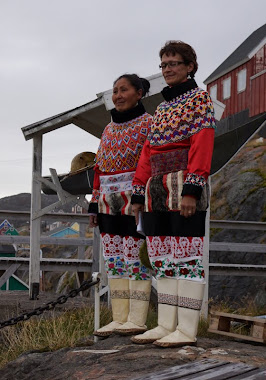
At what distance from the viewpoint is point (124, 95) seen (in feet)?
15.2

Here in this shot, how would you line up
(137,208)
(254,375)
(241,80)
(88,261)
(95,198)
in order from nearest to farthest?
(254,375) → (137,208) → (95,198) → (88,261) → (241,80)

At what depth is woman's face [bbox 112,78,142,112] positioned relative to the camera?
4.65 metres

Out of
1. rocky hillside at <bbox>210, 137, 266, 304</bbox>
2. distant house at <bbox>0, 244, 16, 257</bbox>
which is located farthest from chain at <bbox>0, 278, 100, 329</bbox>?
distant house at <bbox>0, 244, 16, 257</bbox>

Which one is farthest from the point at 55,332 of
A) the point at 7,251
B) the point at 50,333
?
the point at 7,251

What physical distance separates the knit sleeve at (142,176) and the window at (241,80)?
2267cm

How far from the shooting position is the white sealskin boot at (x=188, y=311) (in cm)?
390

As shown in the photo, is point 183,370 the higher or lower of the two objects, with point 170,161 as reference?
lower

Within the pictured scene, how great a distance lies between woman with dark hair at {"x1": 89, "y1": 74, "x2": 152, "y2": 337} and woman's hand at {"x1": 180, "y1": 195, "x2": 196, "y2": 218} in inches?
29.5

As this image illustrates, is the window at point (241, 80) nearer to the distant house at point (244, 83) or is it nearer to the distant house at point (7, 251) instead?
the distant house at point (244, 83)

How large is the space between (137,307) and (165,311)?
0.50m

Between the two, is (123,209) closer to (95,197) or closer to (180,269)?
(95,197)

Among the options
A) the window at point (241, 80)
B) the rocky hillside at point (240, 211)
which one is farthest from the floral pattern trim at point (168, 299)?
the window at point (241, 80)

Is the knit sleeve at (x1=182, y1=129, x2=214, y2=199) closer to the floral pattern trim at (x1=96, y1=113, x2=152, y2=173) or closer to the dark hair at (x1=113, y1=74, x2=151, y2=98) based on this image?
the floral pattern trim at (x1=96, y1=113, x2=152, y2=173)

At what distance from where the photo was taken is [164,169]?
410 cm
